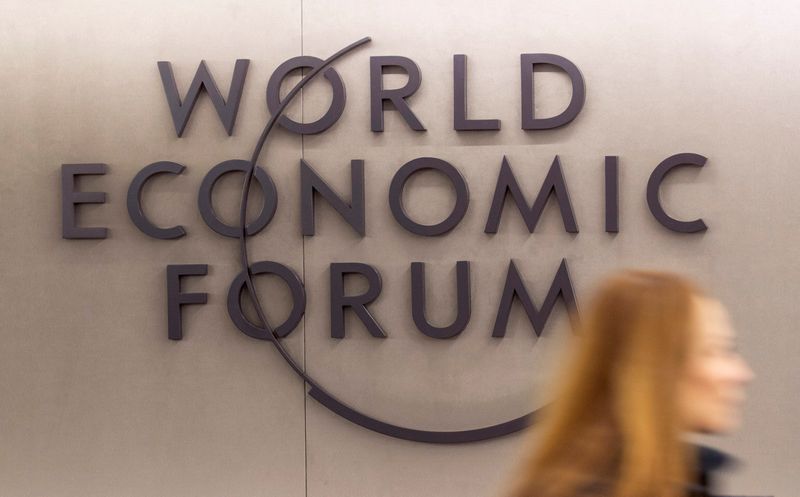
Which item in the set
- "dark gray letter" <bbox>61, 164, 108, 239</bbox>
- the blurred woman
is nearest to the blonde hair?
the blurred woman

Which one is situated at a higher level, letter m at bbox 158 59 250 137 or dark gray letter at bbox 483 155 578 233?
letter m at bbox 158 59 250 137

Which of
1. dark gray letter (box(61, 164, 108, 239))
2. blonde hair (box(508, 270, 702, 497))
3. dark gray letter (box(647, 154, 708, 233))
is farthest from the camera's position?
dark gray letter (box(61, 164, 108, 239))

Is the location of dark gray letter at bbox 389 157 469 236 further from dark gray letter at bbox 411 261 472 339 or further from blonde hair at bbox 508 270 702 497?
blonde hair at bbox 508 270 702 497

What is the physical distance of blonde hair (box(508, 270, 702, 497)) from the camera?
118 centimetres

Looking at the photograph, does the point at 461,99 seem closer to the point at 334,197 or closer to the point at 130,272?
the point at 334,197

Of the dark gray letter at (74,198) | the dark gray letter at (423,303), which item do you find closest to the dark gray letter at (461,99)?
the dark gray letter at (423,303)

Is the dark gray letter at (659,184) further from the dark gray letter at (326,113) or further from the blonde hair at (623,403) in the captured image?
the blonde hair at (623,403)

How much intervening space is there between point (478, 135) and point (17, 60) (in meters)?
1.77

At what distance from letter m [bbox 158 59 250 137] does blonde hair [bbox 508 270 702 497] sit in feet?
8.59

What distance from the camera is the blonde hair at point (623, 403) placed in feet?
3.87

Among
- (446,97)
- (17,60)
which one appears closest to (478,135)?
(446,97)

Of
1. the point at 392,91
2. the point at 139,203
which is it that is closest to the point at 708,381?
the point at 392,91

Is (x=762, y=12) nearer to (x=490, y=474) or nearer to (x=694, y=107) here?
(x=694, y=107)

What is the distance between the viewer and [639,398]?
47.1 inches
